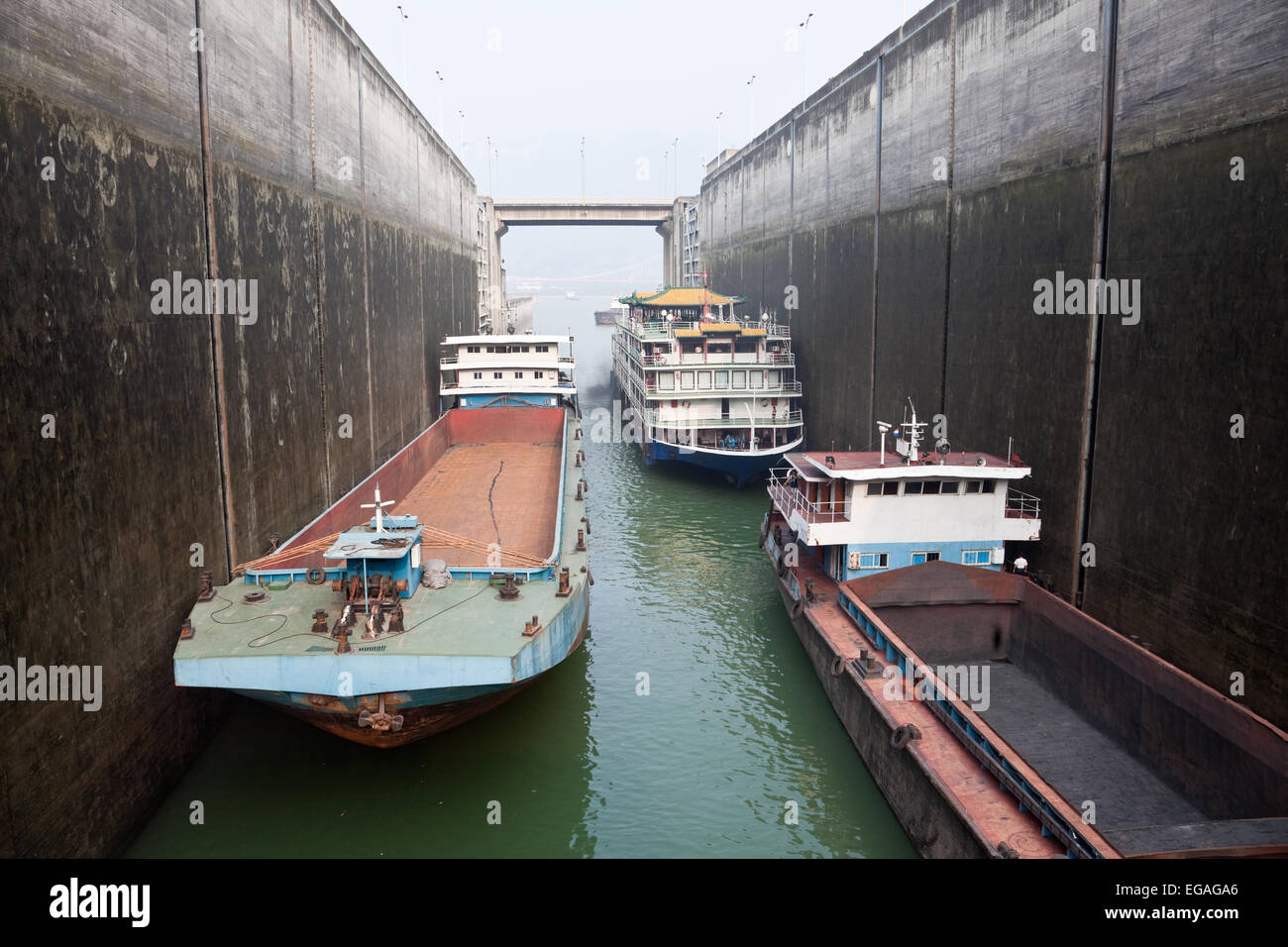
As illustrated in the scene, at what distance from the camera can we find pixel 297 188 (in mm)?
21219

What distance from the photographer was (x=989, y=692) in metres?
15.9

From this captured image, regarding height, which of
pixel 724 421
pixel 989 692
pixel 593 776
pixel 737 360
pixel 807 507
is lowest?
pixel 593 776

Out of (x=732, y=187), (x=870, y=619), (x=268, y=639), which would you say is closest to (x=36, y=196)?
(x=268, y=639)

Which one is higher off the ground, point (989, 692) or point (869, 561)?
point (869, 561)

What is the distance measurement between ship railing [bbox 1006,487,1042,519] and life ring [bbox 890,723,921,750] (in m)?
6.99

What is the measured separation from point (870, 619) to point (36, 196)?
13.8 m

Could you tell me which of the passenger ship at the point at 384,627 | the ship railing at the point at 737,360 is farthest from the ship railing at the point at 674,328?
the passenger ship at the point at 384,627

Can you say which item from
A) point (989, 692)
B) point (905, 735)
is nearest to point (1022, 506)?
point (989, 692)

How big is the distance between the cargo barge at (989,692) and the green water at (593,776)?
3.01ft

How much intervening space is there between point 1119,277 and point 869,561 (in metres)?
6.91

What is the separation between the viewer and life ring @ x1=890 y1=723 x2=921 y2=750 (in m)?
12.2

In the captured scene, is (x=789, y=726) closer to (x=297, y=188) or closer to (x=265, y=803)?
(x=265, y=803)

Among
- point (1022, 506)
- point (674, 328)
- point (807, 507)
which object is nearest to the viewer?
point (1022, 506)

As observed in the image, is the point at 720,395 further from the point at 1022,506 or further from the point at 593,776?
the point at 593,776
